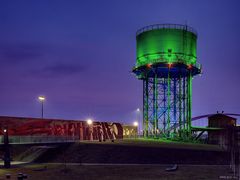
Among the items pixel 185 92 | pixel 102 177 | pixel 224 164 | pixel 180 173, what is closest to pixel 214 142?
pixel 185 92

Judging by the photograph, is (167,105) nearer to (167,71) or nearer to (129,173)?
(167,71)

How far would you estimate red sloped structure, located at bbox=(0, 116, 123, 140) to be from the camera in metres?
56.7

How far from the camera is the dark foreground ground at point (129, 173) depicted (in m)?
39.3

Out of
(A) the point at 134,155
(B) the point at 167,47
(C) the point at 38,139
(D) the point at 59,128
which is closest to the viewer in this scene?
(A) the point at 134,155

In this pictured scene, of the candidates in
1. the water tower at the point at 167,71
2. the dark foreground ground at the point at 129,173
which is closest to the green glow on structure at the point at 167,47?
the water tower at the point at 167,71

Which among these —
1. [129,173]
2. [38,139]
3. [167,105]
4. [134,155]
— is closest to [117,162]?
[134,155]

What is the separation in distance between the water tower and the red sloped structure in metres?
11.7

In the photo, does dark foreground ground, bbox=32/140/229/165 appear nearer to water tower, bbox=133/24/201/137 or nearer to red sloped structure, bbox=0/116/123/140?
red sloped structure, bbox=0/116/123/140

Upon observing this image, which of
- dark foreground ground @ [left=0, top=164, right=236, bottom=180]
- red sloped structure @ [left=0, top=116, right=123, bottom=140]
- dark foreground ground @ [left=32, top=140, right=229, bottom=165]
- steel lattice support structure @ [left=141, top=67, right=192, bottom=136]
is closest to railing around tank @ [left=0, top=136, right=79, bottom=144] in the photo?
red sloped structure @ [left=0, top=116, right=123, bottom=140]

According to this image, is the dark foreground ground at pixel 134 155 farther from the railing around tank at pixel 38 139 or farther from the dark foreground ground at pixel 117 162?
the railing around tank at pixel 38 139

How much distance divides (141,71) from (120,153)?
41238mm

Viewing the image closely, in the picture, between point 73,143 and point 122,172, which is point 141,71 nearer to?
point 73,143

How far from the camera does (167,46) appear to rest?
86.9 m

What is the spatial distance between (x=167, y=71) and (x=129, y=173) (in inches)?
2042
